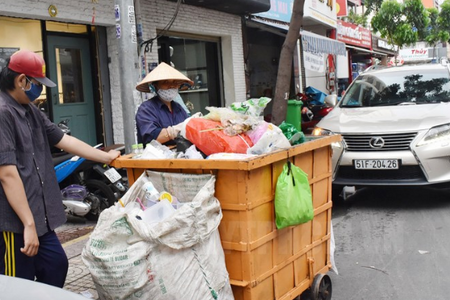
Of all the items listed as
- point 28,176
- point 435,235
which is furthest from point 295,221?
point 435,235

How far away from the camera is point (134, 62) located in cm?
577

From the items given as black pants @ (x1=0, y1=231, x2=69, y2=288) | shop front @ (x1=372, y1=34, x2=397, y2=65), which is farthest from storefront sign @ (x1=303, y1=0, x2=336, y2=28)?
black pants @ (x1=0, y1=231, x2=69, y2=288)

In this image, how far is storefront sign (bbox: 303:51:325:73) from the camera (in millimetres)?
14758

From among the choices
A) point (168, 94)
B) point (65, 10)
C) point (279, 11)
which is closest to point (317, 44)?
point (279, 11)

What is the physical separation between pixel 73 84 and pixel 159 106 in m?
4.76

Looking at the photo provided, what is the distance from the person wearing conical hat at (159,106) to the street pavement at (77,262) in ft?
4.17

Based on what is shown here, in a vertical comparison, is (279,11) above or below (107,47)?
above

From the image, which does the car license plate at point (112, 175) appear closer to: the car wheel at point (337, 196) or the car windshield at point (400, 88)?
the car wheel at point (337, 196)

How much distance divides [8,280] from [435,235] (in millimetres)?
4575

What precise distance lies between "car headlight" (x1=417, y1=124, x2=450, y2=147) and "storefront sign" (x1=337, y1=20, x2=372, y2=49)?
49.9ft

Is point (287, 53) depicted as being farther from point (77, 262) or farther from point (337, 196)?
point (77, 262)

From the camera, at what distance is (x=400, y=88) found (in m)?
7.96

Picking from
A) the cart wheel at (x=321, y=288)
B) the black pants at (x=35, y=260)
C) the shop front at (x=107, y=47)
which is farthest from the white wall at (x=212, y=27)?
the black pants at (x=35, y=260)

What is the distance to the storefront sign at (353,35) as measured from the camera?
839 inches
